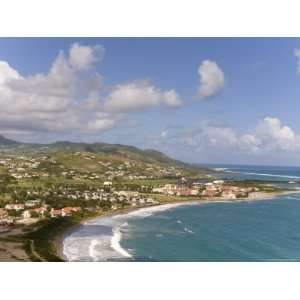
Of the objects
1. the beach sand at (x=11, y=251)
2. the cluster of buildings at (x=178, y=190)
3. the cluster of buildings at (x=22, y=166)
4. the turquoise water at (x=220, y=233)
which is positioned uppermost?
the cluster of buildings at (x=22, y=166)

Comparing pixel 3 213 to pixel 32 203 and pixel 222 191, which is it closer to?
pixel 32 203

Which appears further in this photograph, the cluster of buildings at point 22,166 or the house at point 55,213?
the cluster of buildings at point 22,166

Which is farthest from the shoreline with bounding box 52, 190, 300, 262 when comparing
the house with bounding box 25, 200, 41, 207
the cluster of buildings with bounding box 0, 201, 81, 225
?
the house with bounding box 25, 200, 41, 207

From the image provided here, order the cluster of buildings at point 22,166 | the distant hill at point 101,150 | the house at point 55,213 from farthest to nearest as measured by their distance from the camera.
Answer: the cluster of buildings at point 22,166 → the distant hill at point 101,150 → the house at point 55,213

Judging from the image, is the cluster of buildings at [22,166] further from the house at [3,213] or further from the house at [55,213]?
the house at [3,213]

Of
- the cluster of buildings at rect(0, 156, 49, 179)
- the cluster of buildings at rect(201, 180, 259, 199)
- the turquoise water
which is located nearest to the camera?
the turquoise water

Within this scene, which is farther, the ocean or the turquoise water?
the turquoise water

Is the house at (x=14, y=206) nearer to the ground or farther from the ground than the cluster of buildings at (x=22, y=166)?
nearer to the ground

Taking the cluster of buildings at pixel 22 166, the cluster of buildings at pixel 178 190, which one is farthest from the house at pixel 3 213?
Answer: the cluster of buildings at pixel 178 190

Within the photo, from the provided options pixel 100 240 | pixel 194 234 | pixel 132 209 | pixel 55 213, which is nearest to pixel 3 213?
pixel 55 213

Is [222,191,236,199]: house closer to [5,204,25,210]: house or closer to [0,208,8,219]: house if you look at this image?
[5,204,25,210]: house
